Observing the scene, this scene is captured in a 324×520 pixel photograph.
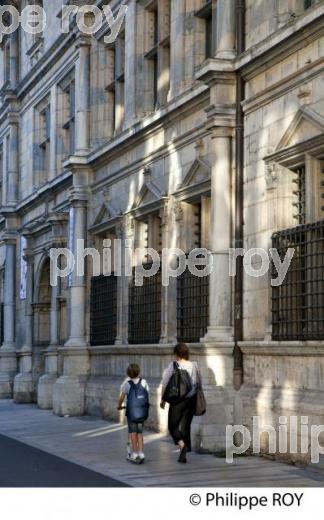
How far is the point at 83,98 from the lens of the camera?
28047 millimetres

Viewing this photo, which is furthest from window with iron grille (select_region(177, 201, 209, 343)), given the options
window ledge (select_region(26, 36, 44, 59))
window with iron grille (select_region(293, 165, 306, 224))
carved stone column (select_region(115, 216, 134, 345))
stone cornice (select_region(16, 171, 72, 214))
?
→ window ledge (select_region(26, 36, 44, 59))

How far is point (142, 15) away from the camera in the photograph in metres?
24.8

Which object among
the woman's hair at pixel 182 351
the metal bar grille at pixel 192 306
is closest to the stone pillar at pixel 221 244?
the metal bar grille at pixel 192 306

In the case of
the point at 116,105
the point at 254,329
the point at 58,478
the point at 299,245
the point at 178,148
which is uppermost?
the point at 116,105

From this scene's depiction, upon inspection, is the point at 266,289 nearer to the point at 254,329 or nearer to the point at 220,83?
the point at 254,329

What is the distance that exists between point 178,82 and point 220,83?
3.23 m

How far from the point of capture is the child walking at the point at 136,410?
52.7ft

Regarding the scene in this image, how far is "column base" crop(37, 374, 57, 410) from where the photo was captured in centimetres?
3000

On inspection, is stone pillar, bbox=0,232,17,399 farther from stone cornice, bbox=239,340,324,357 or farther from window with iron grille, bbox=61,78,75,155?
stone cornice, bbox=239,340,324,357

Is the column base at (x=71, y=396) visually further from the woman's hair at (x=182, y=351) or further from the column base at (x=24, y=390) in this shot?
the woman's hair at (x=182, y=351)

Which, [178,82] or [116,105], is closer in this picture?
[178,82]

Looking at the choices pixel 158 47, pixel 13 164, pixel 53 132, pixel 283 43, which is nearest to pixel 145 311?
pixel 158 47

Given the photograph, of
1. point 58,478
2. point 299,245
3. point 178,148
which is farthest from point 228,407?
point 178,148

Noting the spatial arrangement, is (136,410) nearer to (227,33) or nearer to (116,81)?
(227,33)
